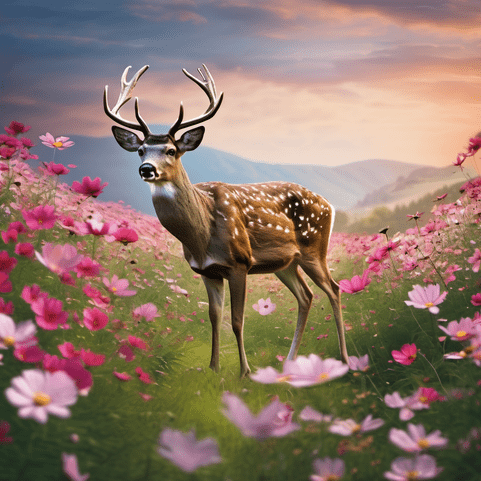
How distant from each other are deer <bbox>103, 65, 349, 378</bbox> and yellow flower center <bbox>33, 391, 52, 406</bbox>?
5.89 ft

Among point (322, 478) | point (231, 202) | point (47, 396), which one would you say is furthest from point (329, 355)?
point (47, 396)

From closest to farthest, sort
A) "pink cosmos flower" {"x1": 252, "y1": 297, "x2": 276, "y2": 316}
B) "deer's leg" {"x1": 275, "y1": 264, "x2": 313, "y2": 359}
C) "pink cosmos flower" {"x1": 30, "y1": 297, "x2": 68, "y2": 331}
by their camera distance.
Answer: "pink cosmos flower" {"x1": 30, "y1": 297, "x2": 68, "y2": 331} < "pink cosmos flower" {"x1": 252, "y1": 297, "x2": 276, "y2": 316} < "deer's leg" {"x1": 275, "y1": 264, "x2": 313, "y2": 359}

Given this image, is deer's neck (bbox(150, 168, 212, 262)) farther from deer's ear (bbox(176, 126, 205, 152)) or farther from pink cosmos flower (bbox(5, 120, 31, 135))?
pink cosmos flower (bbox(5, 120, 31, 135))

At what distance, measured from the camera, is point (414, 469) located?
127cm

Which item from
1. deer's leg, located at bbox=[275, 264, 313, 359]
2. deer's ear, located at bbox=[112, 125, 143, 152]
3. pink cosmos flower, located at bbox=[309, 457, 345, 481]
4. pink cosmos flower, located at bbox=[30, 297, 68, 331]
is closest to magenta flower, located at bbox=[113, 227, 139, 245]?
pink cosmos flower, located at bbox=[30, 297, 68, 331]

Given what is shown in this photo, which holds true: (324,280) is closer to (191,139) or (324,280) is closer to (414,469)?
(191,139)

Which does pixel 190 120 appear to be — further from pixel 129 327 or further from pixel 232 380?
pixel 232 380

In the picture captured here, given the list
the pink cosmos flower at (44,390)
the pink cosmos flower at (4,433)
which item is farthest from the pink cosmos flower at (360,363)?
the pink cosmos flower at (4,433)

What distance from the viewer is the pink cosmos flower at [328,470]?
1230 millimetres

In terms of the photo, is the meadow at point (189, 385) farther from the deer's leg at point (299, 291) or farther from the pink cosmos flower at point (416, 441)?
the deer's leg at point (299, 291)

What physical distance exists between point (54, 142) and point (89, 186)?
780mm

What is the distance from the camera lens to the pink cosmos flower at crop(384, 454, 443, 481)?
1.23 meters

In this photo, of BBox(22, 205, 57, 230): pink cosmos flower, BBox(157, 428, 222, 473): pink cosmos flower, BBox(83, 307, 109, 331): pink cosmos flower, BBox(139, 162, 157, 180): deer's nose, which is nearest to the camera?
BBox(157, 428, 222, 473): pink cosmos flower

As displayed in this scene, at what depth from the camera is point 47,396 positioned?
4.08ft
